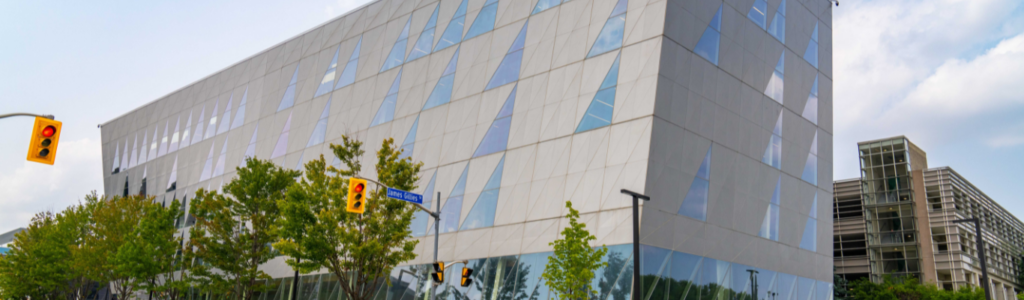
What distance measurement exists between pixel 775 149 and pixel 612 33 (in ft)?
35.1

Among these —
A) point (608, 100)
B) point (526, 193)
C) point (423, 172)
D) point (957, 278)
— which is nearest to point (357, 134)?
point (423, 172)

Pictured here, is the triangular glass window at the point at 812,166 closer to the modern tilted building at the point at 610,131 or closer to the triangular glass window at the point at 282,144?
the modern tilted building at the point at 610,131

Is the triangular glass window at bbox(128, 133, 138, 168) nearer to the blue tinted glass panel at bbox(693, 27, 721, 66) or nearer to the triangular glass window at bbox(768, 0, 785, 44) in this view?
the blue tinted glass panel at bbox(693, 27, 721, 66)

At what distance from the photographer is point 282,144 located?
5062cm

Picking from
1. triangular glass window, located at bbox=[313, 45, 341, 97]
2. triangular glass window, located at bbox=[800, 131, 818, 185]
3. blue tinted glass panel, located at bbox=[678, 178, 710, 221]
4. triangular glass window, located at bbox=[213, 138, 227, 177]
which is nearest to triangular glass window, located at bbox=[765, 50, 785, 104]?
triangular glass window, located at bbox=[800, 131, 818, 185]

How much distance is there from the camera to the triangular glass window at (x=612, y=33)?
3200 cm

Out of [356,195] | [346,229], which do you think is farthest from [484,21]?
[356,195]

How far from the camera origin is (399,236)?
29.0 metres

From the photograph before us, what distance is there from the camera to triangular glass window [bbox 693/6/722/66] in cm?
3244

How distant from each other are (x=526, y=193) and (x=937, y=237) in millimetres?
66035

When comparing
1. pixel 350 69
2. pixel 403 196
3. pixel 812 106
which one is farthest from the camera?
pixel 350 69

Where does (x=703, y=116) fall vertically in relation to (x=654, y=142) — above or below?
above

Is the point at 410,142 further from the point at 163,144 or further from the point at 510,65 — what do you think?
the point at 163,144

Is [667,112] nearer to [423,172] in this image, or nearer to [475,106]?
[475,106]
